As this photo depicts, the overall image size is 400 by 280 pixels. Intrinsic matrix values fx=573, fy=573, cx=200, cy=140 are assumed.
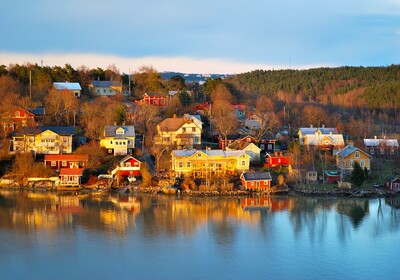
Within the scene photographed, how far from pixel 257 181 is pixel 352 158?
3454 mm

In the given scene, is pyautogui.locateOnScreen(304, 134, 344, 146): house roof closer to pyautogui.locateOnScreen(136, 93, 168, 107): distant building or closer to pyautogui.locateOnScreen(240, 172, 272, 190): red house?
pyautogui.locateOnScreen(240, 172, 272, 190): red house

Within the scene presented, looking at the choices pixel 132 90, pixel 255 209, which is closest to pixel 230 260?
pixel 255 209

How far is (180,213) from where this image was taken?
44.3ft

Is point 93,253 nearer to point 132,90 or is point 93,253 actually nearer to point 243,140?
point 243,140

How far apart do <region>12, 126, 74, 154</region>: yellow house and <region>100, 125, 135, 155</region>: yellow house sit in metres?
1.11

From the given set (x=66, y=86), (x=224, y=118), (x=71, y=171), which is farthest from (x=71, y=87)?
(x=71, y=171)

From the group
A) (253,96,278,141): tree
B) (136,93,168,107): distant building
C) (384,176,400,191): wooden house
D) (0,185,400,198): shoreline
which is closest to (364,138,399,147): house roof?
(253,96,278,141): tree

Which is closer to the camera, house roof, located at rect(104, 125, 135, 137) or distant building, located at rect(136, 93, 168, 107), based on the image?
house roof, located at rect(104, 125, 135, 137)

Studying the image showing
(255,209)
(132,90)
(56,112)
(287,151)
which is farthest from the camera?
(132,90)

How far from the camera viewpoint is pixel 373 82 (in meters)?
40.0

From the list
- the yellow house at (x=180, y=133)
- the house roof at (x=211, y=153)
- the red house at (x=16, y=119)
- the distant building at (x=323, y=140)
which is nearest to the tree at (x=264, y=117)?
the distant building at (x=323, y=140)

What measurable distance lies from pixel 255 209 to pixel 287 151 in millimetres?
4922

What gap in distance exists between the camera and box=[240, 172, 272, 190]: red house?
15938mm

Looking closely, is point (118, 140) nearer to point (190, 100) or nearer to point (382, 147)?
point (190, 100)
